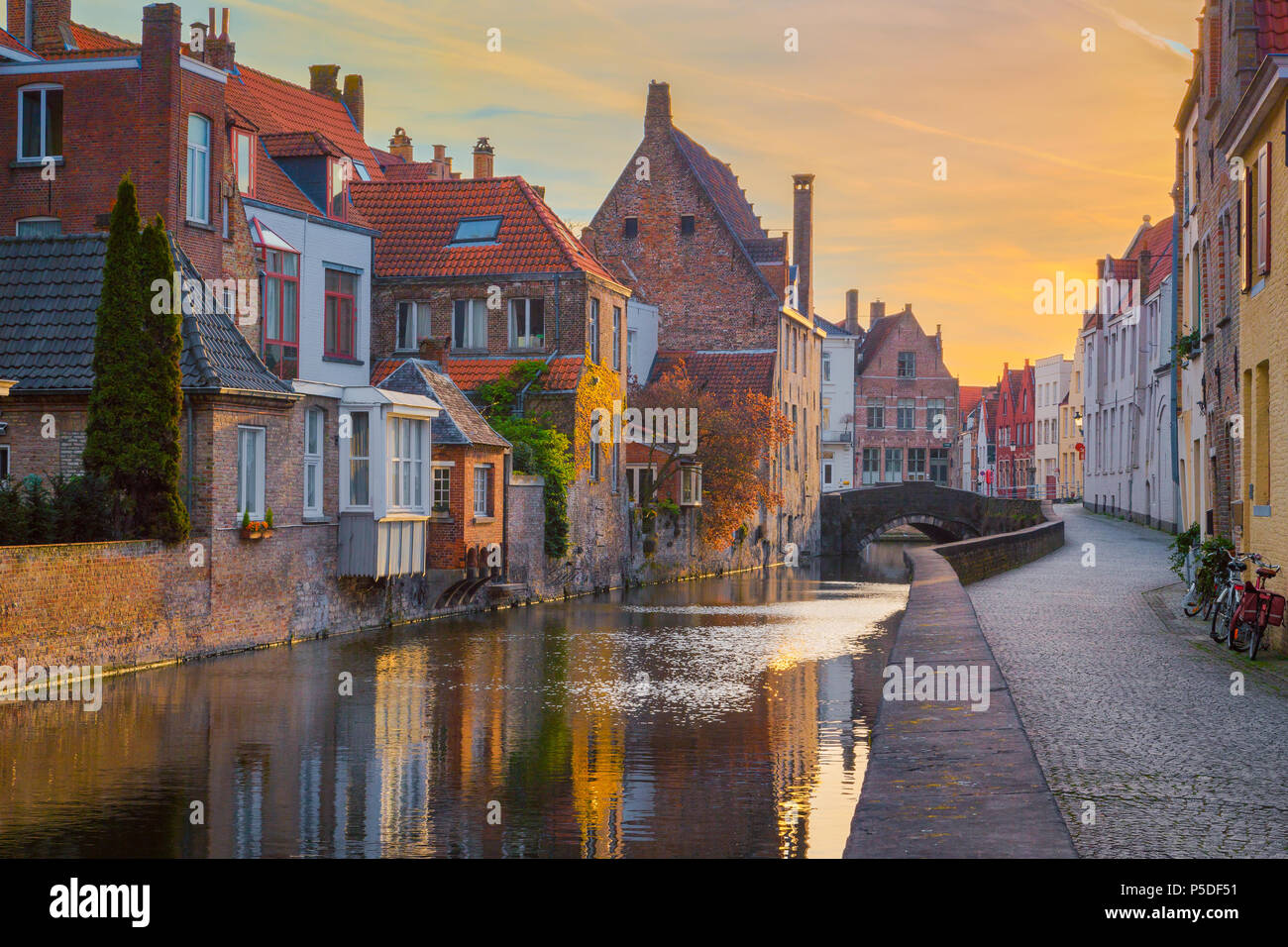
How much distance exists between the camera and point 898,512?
6272 centimetres

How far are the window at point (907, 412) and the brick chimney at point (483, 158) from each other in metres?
41.4

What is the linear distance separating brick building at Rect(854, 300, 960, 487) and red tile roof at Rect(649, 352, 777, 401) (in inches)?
1255

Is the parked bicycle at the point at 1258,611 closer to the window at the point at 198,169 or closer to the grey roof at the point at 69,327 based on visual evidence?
the grey roof at the point at 69,327

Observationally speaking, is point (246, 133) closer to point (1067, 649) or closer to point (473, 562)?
point (473, 562)

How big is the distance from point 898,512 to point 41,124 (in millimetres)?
43570

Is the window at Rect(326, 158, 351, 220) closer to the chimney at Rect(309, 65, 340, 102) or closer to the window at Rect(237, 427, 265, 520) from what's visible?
the window at Rect(237, 427, 265, 520)

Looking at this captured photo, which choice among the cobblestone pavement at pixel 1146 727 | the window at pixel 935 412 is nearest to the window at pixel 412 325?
the cobblestone pavement at pixel 1146 727

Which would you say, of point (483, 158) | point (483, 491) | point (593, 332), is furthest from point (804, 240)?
point (483, 491)

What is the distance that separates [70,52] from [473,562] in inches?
467

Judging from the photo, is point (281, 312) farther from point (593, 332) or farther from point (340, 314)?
point (593, 332)

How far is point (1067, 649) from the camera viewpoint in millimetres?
16094

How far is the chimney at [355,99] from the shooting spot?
4550cm
